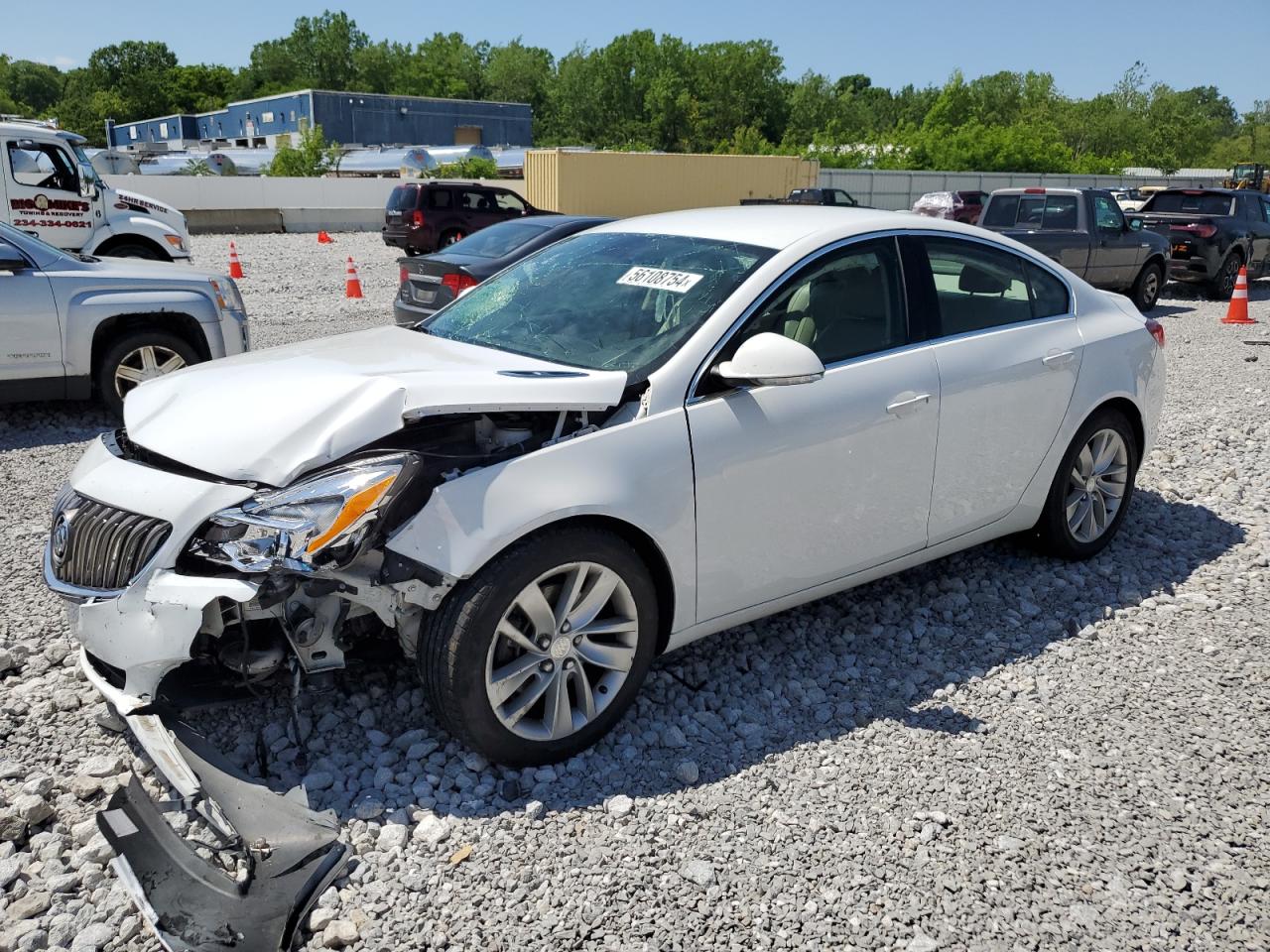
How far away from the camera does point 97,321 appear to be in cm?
716

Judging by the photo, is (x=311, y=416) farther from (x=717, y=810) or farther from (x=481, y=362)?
(x=717, y=810)

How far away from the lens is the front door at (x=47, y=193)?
1355 centimetres

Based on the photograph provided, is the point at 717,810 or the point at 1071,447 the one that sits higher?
the point at 1071,447

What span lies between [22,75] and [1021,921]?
154 meters

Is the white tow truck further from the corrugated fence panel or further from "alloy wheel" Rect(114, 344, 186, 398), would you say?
the corrugated fence panel

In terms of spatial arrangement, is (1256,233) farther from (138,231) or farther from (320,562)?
(320,562)

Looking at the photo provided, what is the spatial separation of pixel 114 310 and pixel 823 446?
565 cm

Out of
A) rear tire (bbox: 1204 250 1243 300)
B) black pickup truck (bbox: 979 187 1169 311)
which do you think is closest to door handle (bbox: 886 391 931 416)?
black pickup truck (bbox: 979 187 1169 311)

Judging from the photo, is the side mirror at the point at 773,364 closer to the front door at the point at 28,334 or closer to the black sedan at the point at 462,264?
the front door at the point at 28,334

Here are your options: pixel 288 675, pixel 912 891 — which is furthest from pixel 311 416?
pixel 912 891

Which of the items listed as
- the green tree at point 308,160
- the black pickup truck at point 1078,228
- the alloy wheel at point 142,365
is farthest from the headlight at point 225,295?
the green tree at point 308,160

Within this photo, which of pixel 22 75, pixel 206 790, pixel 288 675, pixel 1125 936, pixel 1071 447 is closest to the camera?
pixel 1125 936

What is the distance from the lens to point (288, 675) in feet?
11.3

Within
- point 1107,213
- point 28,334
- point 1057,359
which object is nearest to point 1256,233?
point 1107,213
